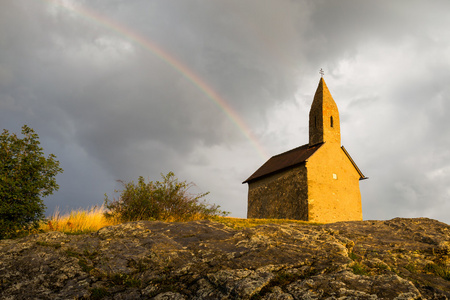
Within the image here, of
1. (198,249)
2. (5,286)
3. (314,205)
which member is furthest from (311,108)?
(5,286)

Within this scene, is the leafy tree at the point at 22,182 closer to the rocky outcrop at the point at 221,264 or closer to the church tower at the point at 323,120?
the rocky outcrop at the point at 221,264

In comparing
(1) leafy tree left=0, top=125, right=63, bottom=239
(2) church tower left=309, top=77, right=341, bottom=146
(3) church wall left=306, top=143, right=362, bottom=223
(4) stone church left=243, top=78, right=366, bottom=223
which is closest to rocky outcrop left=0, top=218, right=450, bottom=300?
(1) leafy tree left=0, top=125, right=63, bottom=239

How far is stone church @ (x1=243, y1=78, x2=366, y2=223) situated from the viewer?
24562 millimetres

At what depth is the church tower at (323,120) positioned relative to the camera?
27406 millimetres

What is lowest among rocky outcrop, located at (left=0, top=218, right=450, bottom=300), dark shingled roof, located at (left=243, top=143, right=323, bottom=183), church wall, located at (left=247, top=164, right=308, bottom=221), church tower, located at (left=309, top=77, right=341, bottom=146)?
rocky outcrop, located at (left=0, top=218, right=450, bottom=300)

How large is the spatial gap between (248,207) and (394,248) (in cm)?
2317

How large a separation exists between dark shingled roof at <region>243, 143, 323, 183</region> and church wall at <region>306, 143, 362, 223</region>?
2.94 ft

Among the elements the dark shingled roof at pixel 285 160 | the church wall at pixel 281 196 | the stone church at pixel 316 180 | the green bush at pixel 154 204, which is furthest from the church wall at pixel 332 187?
the green bush at pixel 154 204

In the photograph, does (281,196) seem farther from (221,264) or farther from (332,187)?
(221,264)

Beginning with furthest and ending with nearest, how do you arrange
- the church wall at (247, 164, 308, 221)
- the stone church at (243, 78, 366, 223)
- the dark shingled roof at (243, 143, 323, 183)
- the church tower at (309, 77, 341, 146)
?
the church tower at (309, 77, 341, 146), the dark shingled roof at (243, 143, 323, 183), the church wall at (247, 164, 308, 221), the stone church at (243, 78, 366, 223)

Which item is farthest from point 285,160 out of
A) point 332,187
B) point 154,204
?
point 154,204

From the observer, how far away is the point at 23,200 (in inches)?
355

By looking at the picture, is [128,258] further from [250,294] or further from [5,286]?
[250,294]

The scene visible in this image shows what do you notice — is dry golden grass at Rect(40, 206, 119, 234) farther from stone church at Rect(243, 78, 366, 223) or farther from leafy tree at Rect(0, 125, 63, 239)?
stone church at Rect(243, 78, 366, 223)
